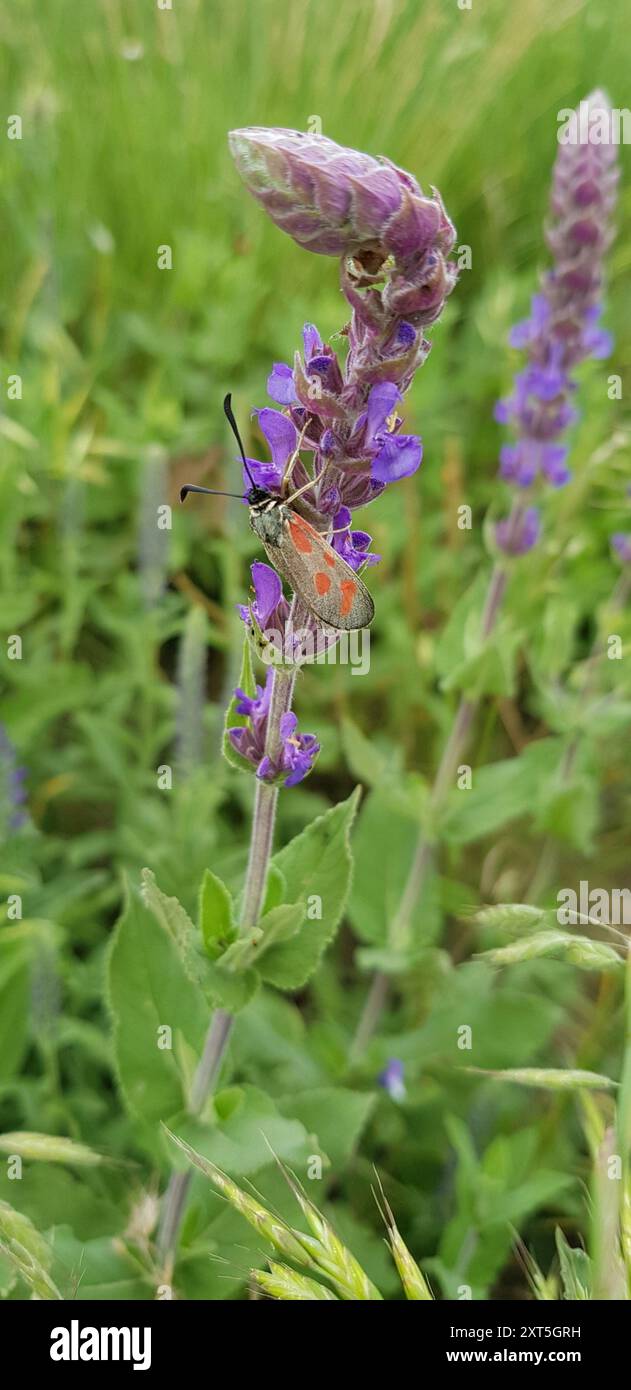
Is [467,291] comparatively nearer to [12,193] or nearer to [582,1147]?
[12,193]

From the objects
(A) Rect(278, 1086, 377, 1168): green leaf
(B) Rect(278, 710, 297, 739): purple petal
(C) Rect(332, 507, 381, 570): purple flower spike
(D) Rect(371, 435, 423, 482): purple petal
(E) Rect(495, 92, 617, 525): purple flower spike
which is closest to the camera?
(D) Rect(371, 435, 423, 482): purple petal

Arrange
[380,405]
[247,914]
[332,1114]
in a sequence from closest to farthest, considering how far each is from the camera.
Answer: [380,405]
[247,914]
[332,1114]

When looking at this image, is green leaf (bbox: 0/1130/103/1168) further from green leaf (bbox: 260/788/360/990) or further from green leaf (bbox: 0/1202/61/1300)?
green leaf (bbox: 260/788/360/990)

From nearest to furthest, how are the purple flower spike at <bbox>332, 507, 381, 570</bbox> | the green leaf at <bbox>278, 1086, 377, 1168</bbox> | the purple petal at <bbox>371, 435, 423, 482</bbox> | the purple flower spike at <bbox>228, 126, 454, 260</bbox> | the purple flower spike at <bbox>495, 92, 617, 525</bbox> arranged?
the purple flower spike at <bbox>228, 126, 454, 260</bbox> → the purple petal at <bbox>371, 435, 423, 482</bbox> → the purple flower spike at <bbox>332, 507, 381, 570</bbox> → the green leaf at <bbox>278, 1086, 377, 1168</bbox> → the purple flower spike at <bbox>495, 92, 617, 525</bbox>

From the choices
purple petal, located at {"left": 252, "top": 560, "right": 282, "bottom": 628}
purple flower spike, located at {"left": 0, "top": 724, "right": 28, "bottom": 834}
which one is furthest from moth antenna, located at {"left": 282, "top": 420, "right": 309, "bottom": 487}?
purple flower spike, located at {"left": 0, "top": 724, "right": 28, "bottom": 834}

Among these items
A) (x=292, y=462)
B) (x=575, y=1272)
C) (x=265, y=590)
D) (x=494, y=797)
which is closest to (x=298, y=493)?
(x=292, y=462)

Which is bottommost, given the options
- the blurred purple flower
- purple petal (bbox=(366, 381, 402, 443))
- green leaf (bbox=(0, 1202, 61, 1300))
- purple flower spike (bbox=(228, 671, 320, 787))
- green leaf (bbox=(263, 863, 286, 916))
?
green leaf (bbox=(0, 1202, 61, 1300))

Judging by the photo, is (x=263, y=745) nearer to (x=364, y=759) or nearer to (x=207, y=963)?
(x=207, y=963)

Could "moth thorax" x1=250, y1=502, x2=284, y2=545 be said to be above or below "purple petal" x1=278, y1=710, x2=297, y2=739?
above
